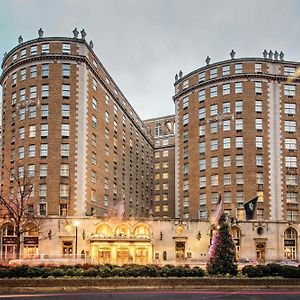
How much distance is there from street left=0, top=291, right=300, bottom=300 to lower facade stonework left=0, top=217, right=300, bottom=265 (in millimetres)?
31870

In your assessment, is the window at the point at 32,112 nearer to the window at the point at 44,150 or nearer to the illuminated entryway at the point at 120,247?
the window at the point at 44,150

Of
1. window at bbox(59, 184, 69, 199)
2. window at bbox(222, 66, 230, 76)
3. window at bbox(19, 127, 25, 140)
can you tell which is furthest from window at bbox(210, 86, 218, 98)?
window at bbox(19, 127, 25, 140)

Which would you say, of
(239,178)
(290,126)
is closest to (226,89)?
(290,126)

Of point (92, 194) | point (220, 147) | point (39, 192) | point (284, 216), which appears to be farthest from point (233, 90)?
point (39, 192)

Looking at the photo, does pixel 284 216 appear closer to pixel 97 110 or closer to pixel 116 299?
pixel 97 110

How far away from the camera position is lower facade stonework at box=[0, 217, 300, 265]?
62.5m

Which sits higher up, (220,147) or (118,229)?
(220,147)

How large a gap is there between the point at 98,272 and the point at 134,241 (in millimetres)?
31400

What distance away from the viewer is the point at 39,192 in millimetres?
64562

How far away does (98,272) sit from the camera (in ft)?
105

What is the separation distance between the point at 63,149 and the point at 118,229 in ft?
46.4

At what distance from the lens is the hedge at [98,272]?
31516 millimetres

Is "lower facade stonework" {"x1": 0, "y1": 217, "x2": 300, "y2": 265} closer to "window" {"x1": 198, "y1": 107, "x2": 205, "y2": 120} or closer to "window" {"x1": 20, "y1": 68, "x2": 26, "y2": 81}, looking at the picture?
"window" {"x1": 198, "y1": 107, "x2": 205, "y2": 120}

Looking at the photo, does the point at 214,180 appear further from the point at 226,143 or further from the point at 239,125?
the point at 239,125
